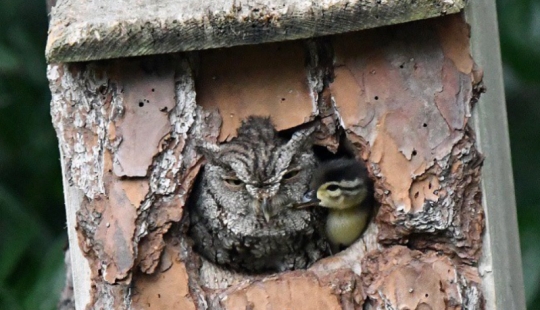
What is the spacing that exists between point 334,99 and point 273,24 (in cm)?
46

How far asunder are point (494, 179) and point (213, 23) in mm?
1056

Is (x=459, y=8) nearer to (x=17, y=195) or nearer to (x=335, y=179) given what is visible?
(x=335, y=179)

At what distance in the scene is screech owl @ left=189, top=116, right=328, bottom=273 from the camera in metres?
3.26

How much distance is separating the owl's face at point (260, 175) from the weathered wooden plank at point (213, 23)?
1.72 ft

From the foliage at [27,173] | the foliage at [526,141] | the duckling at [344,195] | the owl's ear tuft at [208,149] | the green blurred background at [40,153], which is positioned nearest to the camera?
the owl's ear tuft at [208,149]

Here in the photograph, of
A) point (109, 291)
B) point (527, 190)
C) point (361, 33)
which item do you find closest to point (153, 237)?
point (109, 291)

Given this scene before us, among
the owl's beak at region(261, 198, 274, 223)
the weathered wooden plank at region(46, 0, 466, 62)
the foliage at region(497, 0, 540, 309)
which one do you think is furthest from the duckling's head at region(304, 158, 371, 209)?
the weathered wooden plank at region(46, 0, 466, 62)

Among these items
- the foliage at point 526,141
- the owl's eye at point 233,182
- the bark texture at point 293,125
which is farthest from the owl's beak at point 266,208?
the foliage at point 526,141

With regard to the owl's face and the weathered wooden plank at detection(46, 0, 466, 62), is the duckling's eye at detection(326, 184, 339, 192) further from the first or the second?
the weathered wooden plank at detection(46, 0, 466, 62)

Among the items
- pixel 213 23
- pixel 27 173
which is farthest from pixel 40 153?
pixel 213 23

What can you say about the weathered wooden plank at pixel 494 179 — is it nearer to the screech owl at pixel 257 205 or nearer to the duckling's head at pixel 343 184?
the duckling's head at pixel 343 184

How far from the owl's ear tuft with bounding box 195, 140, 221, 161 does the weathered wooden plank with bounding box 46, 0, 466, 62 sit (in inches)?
17.5

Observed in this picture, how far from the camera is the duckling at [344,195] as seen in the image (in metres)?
3.34

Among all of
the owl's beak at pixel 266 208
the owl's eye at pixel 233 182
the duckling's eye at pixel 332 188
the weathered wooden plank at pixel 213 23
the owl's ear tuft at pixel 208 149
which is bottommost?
the owl's beak at pixel 266 208
